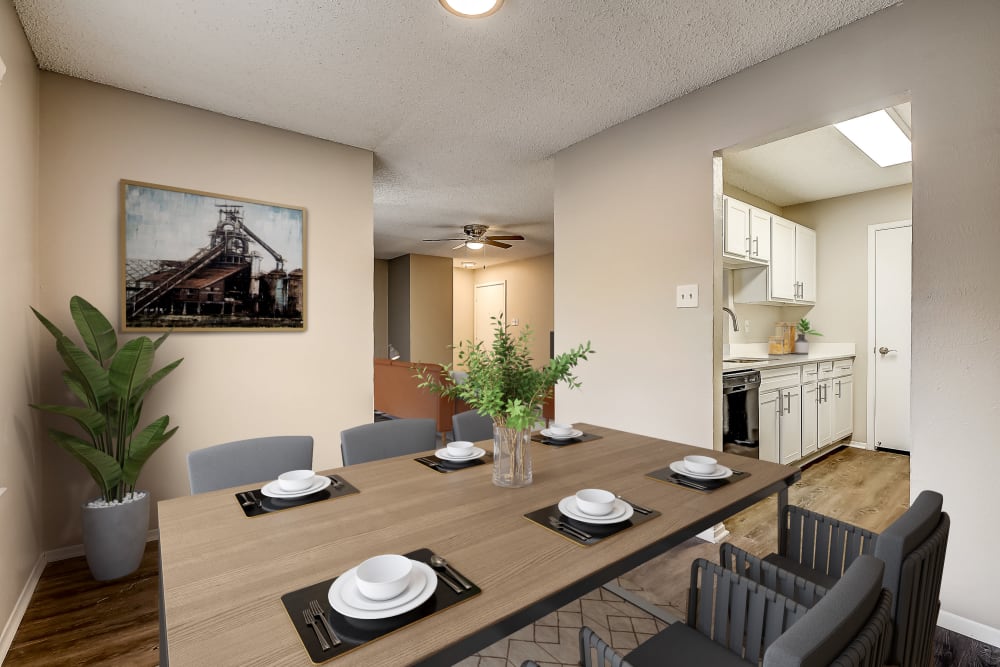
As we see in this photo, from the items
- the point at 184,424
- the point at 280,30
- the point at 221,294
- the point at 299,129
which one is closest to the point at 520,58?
the point at 280,30

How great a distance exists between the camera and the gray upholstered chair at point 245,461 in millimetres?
1613

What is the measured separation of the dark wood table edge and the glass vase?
1.50ft

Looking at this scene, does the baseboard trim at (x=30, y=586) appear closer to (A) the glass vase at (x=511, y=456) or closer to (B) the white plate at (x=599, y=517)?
(A) the glass vase at (x=511, y=456)

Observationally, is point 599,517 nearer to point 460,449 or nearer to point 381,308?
point 460,449

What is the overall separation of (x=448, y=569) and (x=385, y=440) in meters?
1.12

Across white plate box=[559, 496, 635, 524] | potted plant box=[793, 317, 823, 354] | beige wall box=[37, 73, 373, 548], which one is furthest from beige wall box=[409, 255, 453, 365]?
white plate box=[559, 496, 635, 524]

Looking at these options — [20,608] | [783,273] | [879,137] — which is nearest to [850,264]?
[783,273]

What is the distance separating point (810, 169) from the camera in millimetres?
4016

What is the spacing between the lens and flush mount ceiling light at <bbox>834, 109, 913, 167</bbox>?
3080 millimetres

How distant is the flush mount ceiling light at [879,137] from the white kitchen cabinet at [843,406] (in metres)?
1.94

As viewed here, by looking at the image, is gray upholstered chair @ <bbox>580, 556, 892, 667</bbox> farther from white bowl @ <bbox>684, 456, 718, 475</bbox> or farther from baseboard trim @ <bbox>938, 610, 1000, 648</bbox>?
baseboard trim @ <bbox>938, 610, 1000, 648</bbox>

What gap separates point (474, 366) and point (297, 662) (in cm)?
84

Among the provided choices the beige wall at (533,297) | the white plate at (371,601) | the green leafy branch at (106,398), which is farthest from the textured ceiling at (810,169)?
the beige wall at (533,297)

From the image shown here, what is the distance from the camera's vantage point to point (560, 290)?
3.66m
